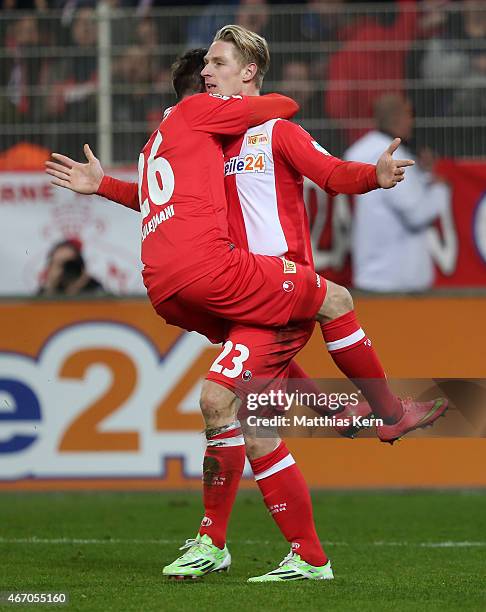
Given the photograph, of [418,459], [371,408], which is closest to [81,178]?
[371,408]

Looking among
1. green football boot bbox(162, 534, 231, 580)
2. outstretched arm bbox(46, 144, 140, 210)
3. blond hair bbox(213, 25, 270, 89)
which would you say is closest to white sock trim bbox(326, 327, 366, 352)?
green football boot bbox(162, 534, 231, 580)

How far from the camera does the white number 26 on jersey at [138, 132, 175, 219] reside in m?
6.29

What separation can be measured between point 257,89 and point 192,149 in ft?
2.00

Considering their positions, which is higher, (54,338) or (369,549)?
(54,338)

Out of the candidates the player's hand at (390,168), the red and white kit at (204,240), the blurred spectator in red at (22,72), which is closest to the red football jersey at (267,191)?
the red and white kit at (204,240)

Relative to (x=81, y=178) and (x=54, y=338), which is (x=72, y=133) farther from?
(x=81, y=178)

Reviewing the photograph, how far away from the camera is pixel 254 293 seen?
6223mm

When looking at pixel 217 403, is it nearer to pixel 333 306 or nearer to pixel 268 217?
pixel 333 306

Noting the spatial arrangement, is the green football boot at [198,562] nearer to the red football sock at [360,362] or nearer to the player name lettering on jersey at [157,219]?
the red football sock at [360,362]

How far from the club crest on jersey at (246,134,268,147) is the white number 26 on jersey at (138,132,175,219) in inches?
15.9

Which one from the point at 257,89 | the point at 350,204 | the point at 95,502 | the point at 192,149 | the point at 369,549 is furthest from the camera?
the point at 350,204

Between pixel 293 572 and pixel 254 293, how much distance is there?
128cm

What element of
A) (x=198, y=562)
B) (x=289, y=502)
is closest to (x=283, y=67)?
(x=289, y=502)

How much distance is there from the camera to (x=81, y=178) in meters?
6.87
